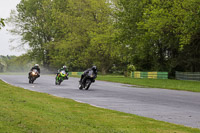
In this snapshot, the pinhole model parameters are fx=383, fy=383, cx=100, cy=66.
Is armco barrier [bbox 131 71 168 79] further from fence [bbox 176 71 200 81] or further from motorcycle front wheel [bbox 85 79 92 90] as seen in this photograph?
motorcycle front wheel [bbox 85 79 92 90]

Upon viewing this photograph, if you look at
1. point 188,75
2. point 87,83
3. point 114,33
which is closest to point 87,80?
point 87,83

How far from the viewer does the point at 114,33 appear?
5288 cm

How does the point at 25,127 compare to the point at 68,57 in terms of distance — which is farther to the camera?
the point at 68,57

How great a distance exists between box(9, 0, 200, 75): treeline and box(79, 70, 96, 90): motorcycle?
14.2m

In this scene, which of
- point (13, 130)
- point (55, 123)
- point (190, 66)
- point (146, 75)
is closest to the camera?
point (13, 130)

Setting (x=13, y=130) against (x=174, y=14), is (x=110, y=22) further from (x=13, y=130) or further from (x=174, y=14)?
(x=13, y=130)

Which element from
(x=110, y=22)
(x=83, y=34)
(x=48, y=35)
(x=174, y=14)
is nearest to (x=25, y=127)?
(x=174, y=14)

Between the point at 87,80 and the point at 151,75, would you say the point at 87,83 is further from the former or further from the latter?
the point at 151,75

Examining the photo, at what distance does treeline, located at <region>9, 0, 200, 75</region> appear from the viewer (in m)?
40.0

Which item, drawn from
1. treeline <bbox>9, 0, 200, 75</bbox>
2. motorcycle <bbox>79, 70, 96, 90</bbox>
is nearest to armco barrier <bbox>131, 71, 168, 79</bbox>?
treeline <bbox>9, 0, 200, 75</bbox>

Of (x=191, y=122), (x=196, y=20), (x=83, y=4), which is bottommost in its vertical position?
(x=191, y=122)

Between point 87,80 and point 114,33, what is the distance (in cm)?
2895

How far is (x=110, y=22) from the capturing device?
65938 mm

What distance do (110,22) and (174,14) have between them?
2641cm
